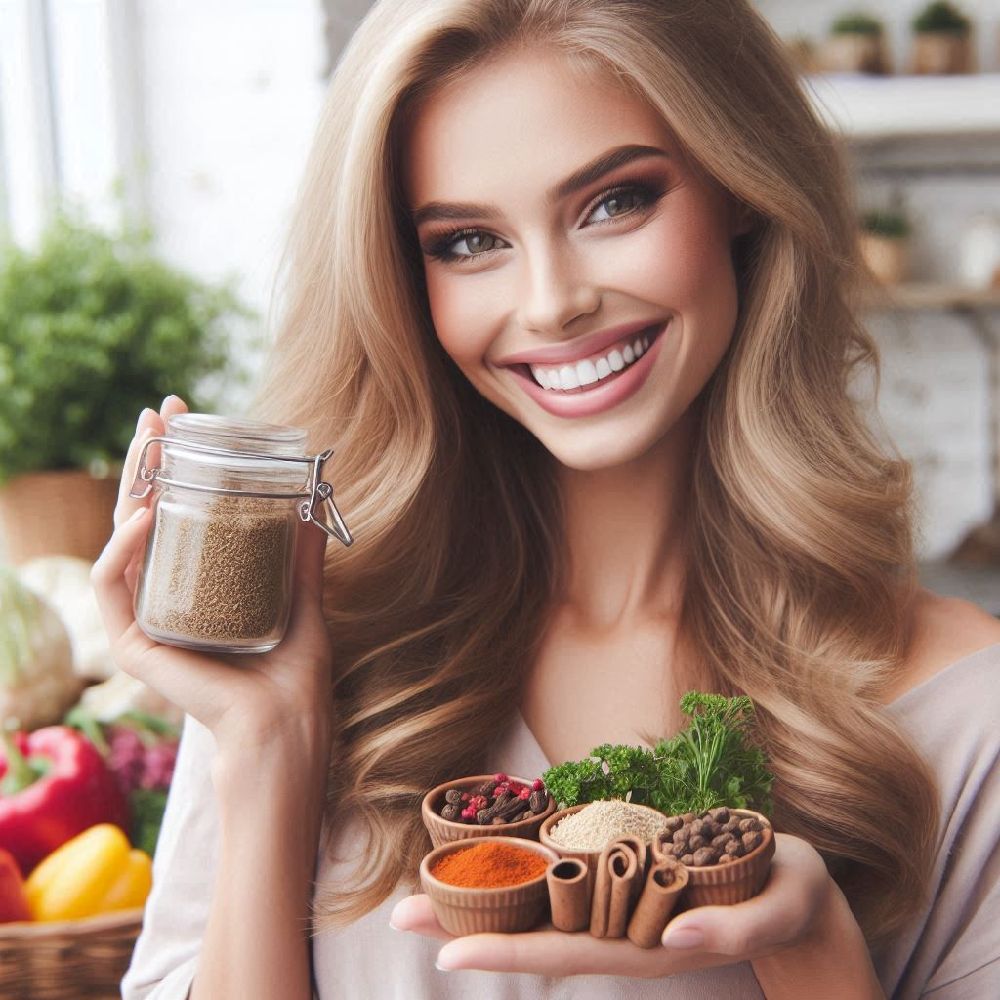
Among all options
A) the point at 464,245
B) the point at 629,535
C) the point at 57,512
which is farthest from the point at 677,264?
the point at 57,512

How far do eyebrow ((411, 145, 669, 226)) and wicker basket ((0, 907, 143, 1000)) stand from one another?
775mm

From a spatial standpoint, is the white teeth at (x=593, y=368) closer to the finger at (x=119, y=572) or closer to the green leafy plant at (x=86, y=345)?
the finger at (x=119, y=572)

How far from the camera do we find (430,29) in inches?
40.8

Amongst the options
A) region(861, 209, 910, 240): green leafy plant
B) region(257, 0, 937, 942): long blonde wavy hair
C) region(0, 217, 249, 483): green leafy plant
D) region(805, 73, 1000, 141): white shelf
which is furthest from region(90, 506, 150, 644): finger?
region(861, 209, 910, 240): green leafy plant

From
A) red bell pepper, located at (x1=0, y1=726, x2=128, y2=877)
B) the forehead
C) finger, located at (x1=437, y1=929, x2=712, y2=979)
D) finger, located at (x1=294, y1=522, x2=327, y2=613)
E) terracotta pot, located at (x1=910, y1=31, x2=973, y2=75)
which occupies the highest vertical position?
terracotta pot, located at (x1=910, y1=31, x2=973, y2=75)

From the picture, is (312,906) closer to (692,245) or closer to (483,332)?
(483,332)

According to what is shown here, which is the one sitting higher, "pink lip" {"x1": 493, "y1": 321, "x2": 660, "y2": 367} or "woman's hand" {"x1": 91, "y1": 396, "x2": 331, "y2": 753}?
"pink lip" {"x1": 493, "y1": 321, "x2": 660, "y2": 367}

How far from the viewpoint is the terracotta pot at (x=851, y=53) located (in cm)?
316

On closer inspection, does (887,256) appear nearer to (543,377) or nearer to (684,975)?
(543,377)

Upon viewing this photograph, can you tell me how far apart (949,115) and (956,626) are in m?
2.24

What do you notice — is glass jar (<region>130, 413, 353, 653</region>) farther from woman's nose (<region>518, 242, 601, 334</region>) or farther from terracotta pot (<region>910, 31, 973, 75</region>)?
terracotta pot (<region>910, 31, 973, 75</region>)

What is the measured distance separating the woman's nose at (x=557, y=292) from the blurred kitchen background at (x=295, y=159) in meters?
0.43

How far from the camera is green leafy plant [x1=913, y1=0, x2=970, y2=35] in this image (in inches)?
125

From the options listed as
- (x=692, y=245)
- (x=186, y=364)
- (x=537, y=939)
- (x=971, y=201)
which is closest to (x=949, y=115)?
(x=971, y=201)
